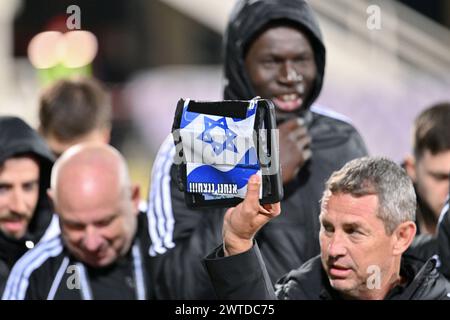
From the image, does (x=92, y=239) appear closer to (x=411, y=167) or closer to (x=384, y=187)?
(x=384, y=187)

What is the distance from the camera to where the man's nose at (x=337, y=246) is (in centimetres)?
337

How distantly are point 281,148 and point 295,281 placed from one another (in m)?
0.67

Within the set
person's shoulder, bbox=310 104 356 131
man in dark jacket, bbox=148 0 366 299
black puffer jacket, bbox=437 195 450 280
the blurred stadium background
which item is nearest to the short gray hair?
black puffer jacket, bbox=437 195 450 280

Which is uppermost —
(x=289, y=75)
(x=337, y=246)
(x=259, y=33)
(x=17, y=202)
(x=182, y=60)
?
(x=182, y=60)

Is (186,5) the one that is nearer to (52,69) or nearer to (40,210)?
(52,69)

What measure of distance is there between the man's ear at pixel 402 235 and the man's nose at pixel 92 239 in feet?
3.79

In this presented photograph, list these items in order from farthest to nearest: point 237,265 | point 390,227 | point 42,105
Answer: point 42,105 < point 390,227 < point 237,265

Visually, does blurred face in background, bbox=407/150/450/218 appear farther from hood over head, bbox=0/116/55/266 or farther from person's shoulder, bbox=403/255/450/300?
hood over head, bbox=0/116/55/266

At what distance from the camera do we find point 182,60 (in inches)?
340

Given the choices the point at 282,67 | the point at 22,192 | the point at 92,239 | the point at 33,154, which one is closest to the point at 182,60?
the point at 33,154

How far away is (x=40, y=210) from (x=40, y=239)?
0.15 meters

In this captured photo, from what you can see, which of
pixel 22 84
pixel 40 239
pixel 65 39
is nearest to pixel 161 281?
pixel 40 239

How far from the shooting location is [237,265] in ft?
9.88

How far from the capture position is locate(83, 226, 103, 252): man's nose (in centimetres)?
416
